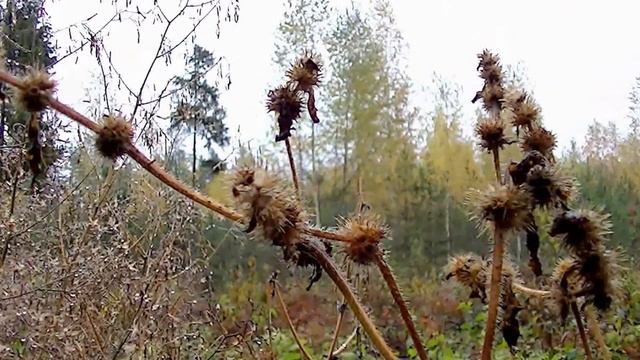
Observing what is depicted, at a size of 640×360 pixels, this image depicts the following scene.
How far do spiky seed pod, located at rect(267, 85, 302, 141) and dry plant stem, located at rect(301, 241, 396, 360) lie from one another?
271 millimetres

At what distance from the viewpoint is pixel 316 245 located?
0.60m

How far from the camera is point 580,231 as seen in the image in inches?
23.5

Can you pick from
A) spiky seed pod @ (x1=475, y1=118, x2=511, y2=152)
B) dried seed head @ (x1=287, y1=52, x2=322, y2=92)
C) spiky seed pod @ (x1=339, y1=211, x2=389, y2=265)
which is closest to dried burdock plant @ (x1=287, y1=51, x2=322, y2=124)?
dried seed head @ (x1=287, y1=52, x2=322, y2=92)

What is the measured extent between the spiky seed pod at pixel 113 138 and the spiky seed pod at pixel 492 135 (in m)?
0.39

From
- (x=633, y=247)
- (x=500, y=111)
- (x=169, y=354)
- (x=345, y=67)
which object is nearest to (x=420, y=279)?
(x=633, y=247)

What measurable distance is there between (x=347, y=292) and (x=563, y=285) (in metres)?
0.19

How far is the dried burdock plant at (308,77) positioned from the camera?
87 centimetres

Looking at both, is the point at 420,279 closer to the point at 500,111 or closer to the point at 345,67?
the point at 345,67

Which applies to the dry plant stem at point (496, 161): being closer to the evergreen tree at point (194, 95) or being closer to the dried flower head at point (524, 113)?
the dried flower head at point (524, 113)

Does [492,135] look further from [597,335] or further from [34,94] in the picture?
[34,94]

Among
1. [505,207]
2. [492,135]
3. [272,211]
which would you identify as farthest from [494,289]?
[492,135]

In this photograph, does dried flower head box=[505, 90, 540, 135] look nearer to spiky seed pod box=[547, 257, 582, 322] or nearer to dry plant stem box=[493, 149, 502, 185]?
dry plant stem box=[493, 149, 502, 185]

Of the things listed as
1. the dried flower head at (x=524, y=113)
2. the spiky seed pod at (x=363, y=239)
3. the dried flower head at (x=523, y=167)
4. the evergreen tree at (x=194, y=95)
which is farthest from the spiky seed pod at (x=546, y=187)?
the evergreen tree at (x=194, y=95)

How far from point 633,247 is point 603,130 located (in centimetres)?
435
